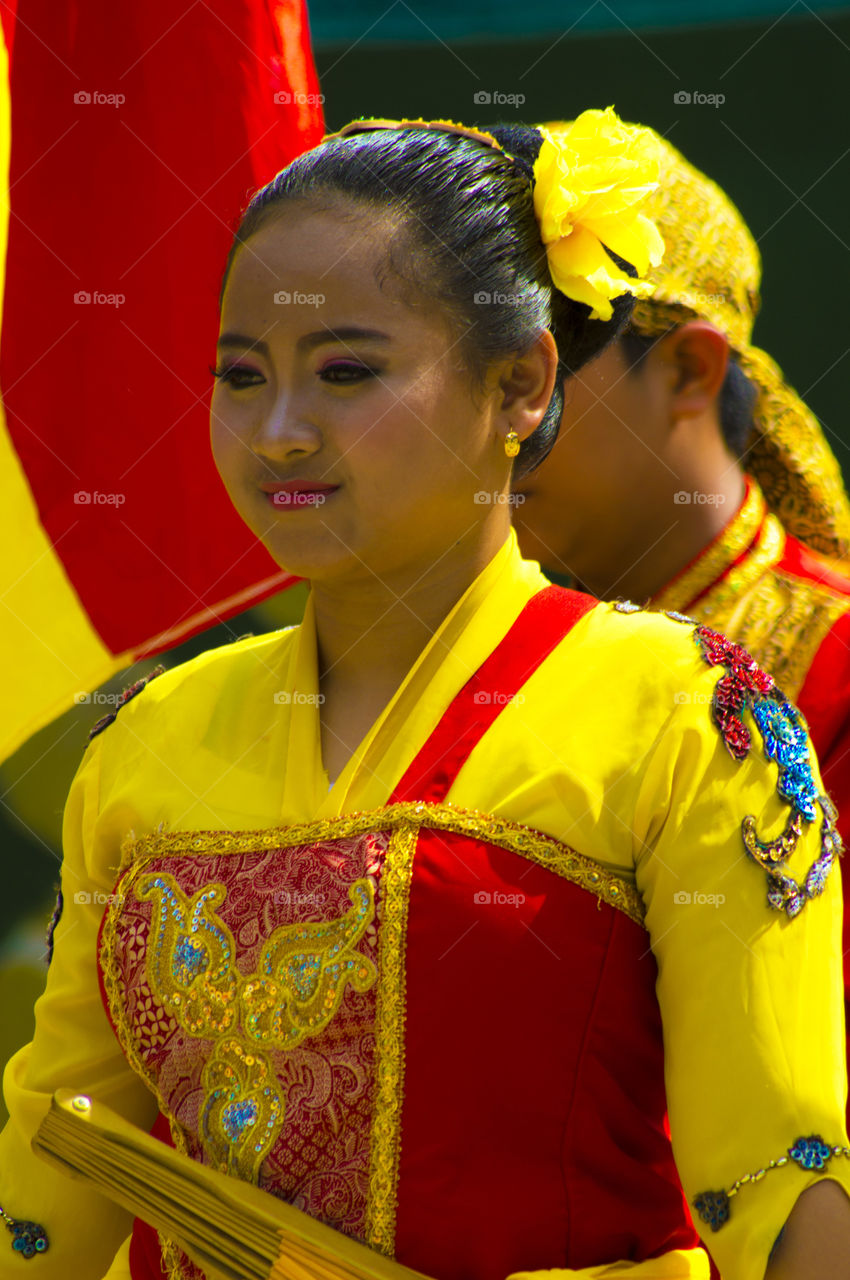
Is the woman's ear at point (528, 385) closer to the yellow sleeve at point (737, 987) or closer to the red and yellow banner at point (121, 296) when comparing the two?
the yellow sleeve at point (737, 987)

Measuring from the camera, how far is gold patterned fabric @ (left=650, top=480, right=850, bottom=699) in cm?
199

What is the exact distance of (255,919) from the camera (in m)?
1.31

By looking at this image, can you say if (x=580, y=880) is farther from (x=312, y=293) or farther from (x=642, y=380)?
(x=642, y=380)

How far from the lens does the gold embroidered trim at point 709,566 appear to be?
2127mm

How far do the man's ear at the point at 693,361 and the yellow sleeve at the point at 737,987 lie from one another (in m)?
0.99

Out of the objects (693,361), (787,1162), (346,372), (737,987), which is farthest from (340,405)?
(693,361)

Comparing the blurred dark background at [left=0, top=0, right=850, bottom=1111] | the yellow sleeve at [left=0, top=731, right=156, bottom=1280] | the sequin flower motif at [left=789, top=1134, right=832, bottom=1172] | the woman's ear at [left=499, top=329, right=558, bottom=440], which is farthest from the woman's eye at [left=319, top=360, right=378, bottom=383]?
the blurred dark background at [left=0, top=0, right=850, bottom=1111]

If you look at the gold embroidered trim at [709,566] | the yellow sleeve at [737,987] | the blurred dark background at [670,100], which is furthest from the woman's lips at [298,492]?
the blurred dark background at [670,100]

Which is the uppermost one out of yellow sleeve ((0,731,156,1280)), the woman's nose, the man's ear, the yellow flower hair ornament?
the yellow flower hair ornament

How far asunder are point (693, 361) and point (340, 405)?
3.34 feet

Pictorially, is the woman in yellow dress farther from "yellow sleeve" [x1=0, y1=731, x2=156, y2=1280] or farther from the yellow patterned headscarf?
the yellow patterned headscarf

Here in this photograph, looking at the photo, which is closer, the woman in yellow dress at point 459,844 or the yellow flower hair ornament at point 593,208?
the woman in yellow dress at point 459,844

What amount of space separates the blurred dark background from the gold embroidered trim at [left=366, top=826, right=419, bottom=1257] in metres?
1.97

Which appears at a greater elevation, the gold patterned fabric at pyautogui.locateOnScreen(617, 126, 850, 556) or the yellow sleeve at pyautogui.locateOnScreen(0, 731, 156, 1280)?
the gold patterned fabric at pyautogui.locateOnScreen(617, 126, 850, 556)
